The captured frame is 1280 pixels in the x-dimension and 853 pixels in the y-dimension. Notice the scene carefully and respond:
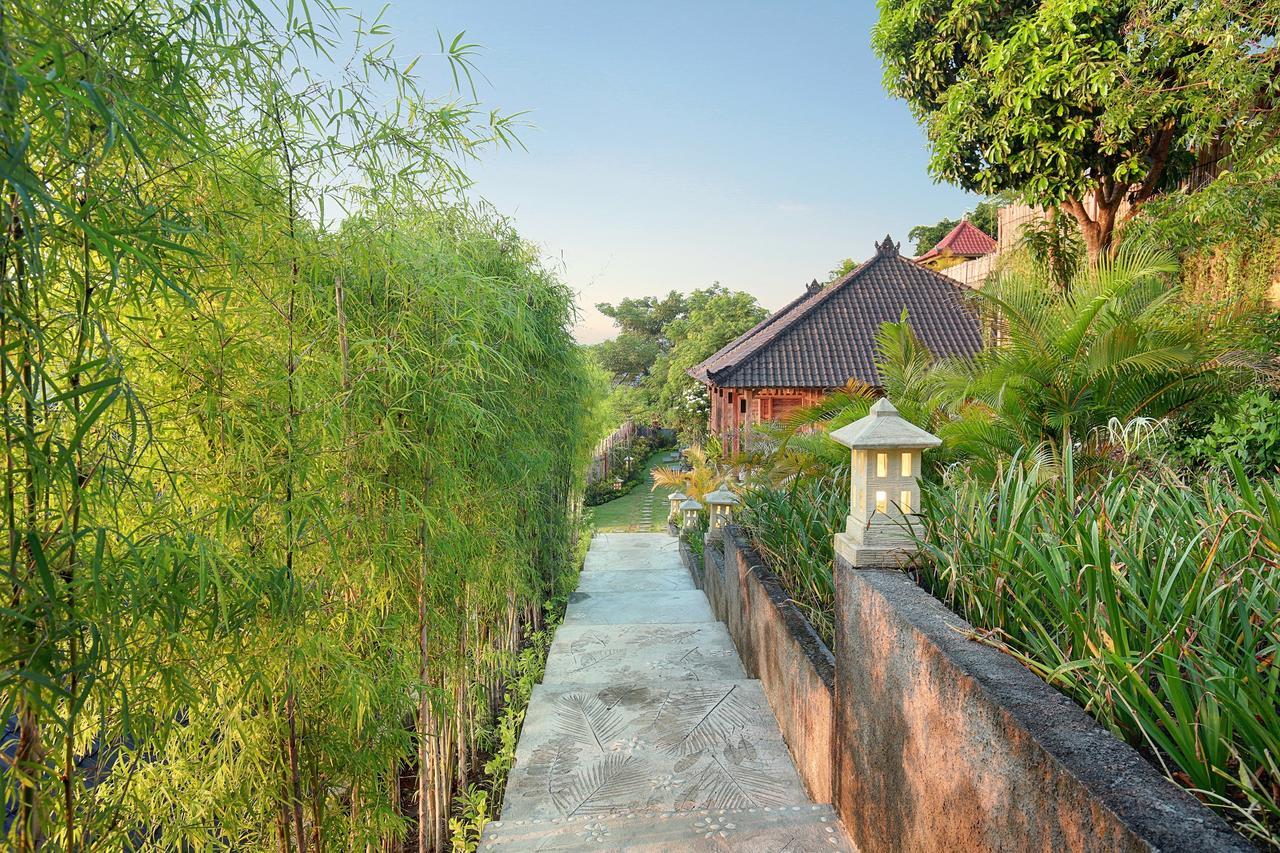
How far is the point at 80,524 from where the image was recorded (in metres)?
1.34

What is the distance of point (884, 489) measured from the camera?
8.00ft

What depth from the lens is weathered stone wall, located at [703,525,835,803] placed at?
266 centimetres

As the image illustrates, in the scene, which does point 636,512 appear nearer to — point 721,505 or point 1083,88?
point 721,505

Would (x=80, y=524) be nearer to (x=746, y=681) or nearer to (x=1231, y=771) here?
(x=1231, y=771)

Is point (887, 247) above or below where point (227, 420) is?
above

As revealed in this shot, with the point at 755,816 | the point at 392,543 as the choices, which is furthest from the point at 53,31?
the point at 755,816

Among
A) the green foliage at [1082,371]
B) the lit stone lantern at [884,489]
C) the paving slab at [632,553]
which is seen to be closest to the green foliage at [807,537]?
the lit stone lantern at [884,489]

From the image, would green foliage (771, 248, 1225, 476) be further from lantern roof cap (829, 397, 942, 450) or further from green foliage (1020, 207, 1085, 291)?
green foliage (1020, 207, 1085, 291)

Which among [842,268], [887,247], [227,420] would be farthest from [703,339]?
[227,420]

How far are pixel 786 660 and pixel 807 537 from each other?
0.75 metres

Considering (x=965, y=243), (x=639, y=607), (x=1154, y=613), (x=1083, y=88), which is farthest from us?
(x=965, y=243)

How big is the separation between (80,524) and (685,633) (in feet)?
13.1

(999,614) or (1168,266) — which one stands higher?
(1168,266)

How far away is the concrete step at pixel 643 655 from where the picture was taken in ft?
13.3
